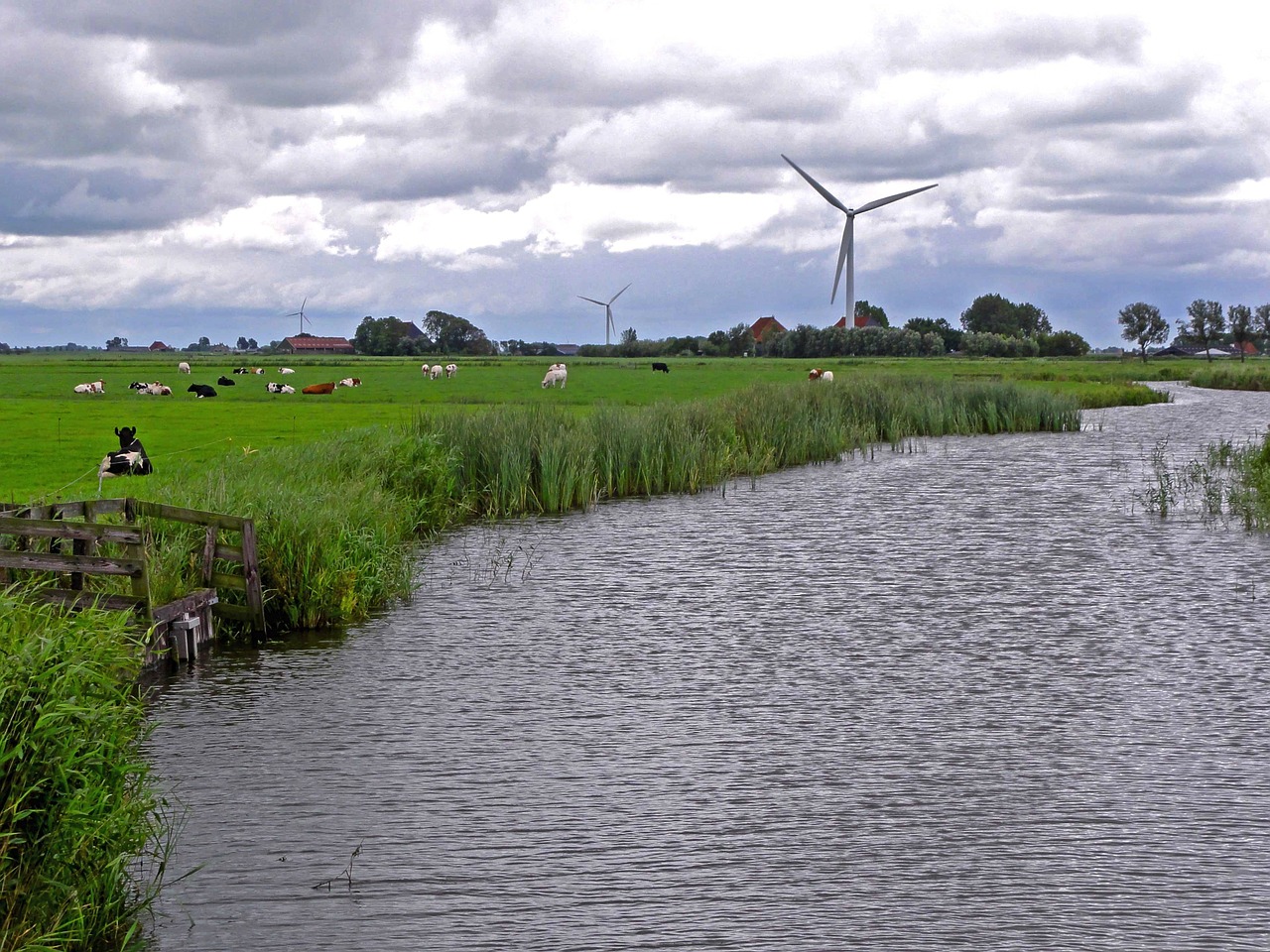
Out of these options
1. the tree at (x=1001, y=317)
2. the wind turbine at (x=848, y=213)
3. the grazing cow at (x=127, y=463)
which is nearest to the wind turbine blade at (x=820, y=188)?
the wind turbine at (x=848, y=213)

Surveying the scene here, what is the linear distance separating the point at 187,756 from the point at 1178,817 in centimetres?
862

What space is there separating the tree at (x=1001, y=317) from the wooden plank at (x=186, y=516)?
187 metres

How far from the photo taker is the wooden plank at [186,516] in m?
15.4

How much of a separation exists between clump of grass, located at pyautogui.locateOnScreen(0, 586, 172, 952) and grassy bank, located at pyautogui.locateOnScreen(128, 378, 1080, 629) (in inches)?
273

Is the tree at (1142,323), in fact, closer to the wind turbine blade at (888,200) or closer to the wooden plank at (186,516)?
the wind turbine blade at (888,200)

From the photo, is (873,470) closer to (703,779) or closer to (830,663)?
(830,663)

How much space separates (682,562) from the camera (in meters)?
22.2

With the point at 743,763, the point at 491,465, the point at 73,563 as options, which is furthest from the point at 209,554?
the point at 491,465

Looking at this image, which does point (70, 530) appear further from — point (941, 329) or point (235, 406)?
point (941, 329)

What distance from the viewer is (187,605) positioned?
1464 cm

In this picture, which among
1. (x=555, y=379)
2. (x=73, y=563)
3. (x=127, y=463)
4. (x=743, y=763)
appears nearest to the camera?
(x=743, y=763)

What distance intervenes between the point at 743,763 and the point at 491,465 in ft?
59.8

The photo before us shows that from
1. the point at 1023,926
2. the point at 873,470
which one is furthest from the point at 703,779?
the point at 873,470

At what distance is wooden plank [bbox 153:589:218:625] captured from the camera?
1403cm
